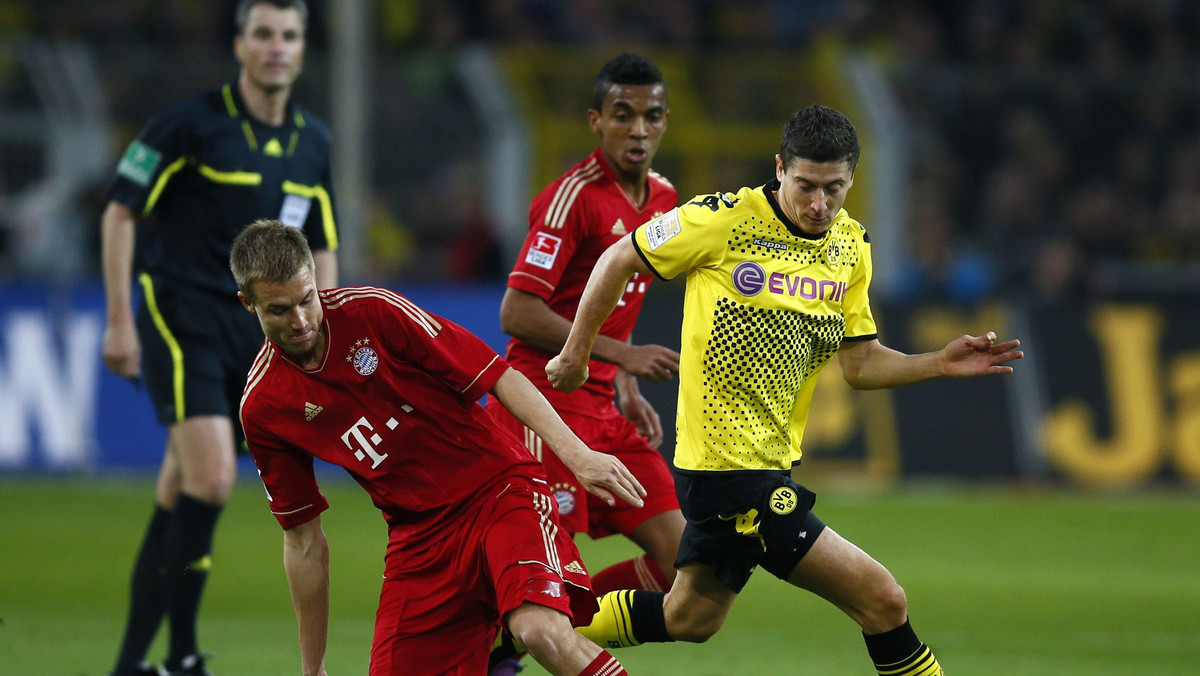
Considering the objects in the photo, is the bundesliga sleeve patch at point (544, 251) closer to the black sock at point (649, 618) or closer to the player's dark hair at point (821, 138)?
the player's dark hair at point (821, 138)

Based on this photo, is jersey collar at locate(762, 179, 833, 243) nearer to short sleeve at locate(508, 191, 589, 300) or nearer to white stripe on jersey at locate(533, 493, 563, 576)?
short sleeve at locate(508, 191, 589, 300)

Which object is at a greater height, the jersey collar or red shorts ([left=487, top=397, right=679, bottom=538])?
the jersey collar

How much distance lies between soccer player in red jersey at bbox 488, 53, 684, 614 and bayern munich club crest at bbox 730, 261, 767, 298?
0.78m

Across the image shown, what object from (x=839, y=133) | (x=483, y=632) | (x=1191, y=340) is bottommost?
(x=1191, y=340)

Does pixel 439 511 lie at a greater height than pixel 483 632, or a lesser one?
greater

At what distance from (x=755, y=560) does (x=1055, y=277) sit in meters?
9.72

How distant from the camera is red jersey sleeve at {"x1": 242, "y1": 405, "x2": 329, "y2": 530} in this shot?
477cm

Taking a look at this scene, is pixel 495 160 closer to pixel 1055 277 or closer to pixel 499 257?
pixel 499 257

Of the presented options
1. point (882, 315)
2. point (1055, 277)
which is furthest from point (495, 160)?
point (1055, 277)

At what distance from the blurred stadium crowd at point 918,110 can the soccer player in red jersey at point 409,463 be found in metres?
9.19

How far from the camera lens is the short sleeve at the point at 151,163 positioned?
6.36 metres

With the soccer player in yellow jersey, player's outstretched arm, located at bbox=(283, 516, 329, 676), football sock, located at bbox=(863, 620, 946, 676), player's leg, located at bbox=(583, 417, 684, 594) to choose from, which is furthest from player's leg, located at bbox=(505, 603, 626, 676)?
player's leg, located at bbox=(583, 417, 684, 594)

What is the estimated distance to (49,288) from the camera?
43.1ft

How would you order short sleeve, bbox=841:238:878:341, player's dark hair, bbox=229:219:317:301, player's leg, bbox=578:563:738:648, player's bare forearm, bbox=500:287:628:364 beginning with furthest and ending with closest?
1. player's bare forearm, bbox=500:287:628:364
2. player's leg, bbox=578:563:738:648
3. short sleeve, bbox=841:238:878:341
4. player's dark hair, bbox=229:219:317:301
